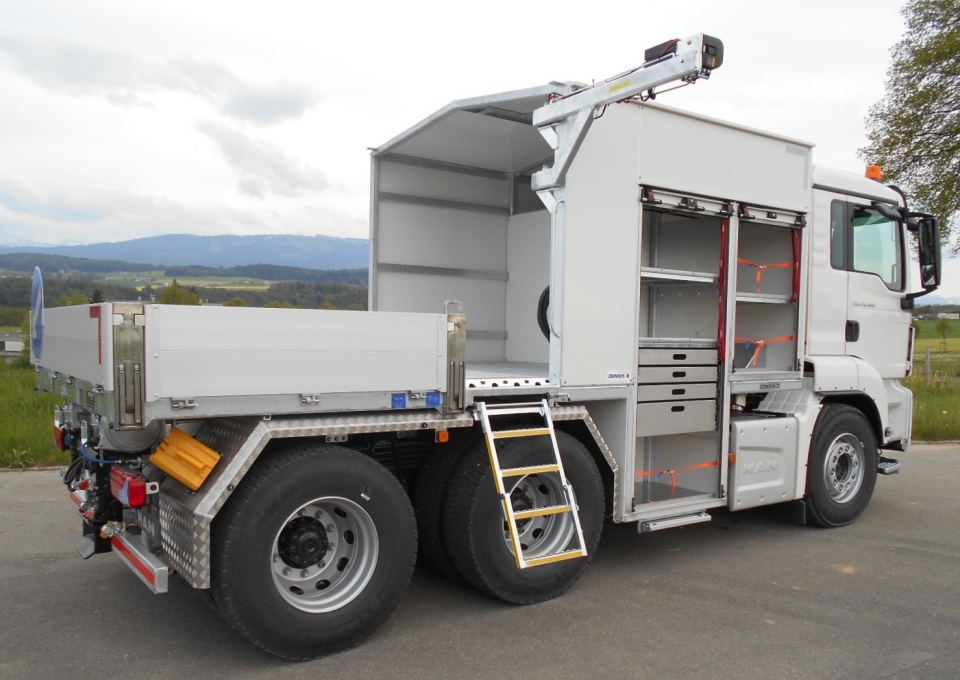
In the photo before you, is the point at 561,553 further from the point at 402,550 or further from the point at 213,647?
the point at 213,647

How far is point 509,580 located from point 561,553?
13.2 inches

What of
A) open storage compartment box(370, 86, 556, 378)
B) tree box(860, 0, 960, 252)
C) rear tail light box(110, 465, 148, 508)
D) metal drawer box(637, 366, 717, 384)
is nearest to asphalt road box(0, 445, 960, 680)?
rear tail light box(110, 465, 148, 508)

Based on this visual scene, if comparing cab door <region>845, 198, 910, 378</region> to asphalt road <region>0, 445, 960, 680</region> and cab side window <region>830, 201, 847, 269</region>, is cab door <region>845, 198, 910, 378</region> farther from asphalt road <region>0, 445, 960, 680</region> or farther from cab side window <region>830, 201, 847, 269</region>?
asphalt road <region>0, 445, 960, 680</region>

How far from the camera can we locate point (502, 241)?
7156 mm

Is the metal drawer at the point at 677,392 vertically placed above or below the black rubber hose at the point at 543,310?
below

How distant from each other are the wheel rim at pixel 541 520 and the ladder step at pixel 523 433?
34 cm

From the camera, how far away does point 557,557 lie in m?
4.32

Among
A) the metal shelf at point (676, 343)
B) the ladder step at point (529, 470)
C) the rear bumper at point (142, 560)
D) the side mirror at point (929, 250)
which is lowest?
the rear bumper at point (142, 560)

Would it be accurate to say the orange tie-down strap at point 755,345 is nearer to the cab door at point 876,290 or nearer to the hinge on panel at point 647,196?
the cab door at point 876,290

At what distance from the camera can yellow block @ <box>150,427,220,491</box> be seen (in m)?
3.54

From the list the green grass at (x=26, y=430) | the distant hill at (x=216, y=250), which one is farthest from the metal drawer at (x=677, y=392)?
the distant hill at (x=216, y=250)

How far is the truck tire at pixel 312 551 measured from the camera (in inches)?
139

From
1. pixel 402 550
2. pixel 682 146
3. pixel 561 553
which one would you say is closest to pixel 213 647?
pixel 402 550

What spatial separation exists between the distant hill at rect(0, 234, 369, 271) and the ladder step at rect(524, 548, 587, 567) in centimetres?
2625
